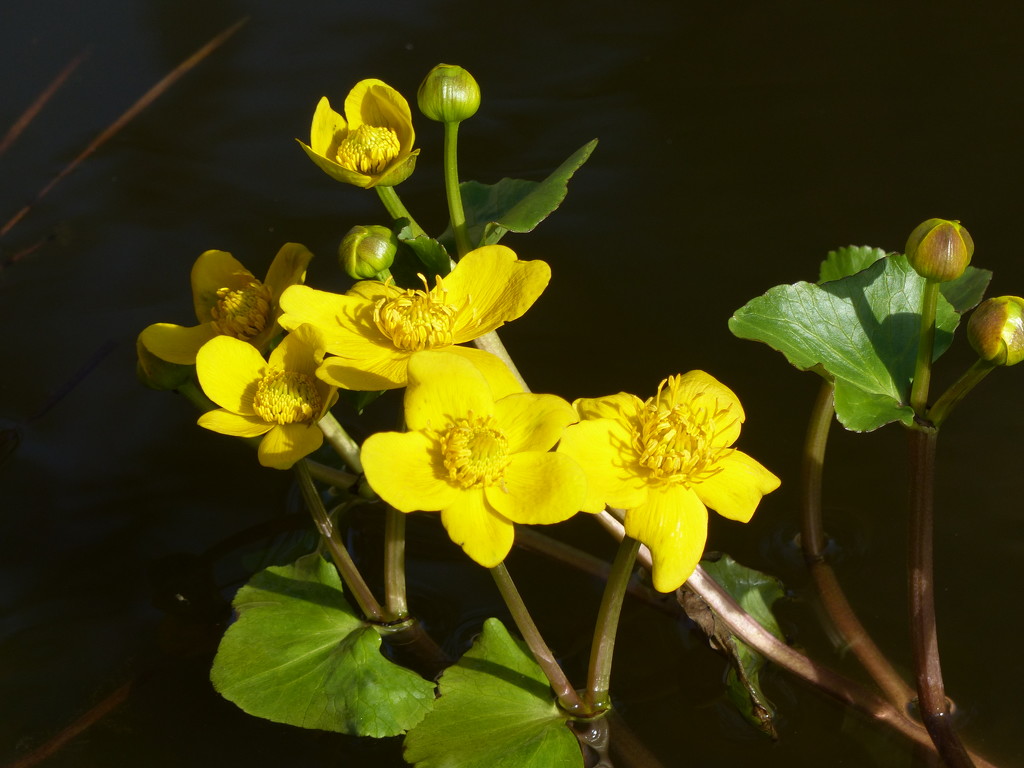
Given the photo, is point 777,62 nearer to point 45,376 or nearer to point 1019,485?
point 1019,485

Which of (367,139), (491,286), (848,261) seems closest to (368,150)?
(367,139)

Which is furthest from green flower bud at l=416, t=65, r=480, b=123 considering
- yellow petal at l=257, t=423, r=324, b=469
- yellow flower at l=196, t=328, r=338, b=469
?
yellow petal at l=257, t=423, r=324, b=469

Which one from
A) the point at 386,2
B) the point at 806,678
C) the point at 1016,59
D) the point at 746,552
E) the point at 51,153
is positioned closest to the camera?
the point at 806,678

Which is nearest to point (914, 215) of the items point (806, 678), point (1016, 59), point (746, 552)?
point (1016, 59)

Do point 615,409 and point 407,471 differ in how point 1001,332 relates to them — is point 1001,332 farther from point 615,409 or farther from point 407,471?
point 407,471

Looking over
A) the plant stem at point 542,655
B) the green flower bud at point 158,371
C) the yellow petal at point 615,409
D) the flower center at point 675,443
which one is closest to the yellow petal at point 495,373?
the yellow petal at point 615,409

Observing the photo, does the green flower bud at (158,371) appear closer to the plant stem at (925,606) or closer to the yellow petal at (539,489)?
the yellow petal at (539,489)

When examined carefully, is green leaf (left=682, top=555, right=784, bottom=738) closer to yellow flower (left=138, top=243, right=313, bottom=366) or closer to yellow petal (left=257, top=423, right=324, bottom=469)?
yellow petal (left=257, top=423, right=324, bottom=469)
